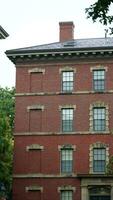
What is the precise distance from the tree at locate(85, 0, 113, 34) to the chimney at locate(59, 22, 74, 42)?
2992 centimetres

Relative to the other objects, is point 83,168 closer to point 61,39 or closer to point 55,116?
point 55,116

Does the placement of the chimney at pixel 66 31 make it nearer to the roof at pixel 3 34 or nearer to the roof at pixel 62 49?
the roof at pixel 62 49

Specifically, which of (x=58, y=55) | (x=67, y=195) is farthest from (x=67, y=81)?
(x=67, y=195)

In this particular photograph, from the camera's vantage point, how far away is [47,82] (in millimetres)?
43000

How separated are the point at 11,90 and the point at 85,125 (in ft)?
68.0

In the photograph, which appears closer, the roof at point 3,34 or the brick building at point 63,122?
the roof at point 3,34

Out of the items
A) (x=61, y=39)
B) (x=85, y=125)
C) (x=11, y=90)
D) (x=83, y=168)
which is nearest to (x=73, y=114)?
(x=85, y=125)

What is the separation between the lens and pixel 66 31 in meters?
47.1

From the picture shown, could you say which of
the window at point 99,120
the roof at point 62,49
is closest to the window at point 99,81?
the roof at point 62,49

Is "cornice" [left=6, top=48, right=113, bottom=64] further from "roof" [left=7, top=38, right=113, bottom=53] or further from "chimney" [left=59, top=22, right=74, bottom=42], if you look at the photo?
"chimney" [left=59, top=22, right=74, bottom=42]

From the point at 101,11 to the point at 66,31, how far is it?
30.5 meters

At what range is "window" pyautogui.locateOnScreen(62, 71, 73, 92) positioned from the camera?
42656 millimetres

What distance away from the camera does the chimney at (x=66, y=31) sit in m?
46.9

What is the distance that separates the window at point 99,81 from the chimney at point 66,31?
5958 mm
